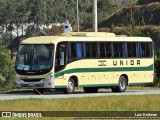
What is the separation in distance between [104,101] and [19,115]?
25.5 ft

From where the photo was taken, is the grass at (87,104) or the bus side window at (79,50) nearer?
the grass at (87,104)

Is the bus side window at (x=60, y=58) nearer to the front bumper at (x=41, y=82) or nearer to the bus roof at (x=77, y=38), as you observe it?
the bus roof at (x=77, y=38)

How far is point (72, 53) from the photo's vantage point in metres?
34.9

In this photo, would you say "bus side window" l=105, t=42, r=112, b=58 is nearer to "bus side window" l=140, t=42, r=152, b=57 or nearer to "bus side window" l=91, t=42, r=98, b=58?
"bus side window" l=91, t=42, r=98, b=58

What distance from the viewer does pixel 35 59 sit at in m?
34.2

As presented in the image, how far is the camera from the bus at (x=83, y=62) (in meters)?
34.2

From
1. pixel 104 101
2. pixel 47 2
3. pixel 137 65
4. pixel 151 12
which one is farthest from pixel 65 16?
pixel 104 101

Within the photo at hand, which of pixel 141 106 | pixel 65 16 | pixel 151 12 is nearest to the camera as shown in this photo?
pixel 141 106

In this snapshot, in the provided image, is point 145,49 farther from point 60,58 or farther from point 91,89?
point 60,58

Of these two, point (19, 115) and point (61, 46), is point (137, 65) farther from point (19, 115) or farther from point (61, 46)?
point (19, 115)

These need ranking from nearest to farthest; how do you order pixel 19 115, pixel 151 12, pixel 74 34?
pixel 19 115 < pixel 74 34 < pixel 151 12

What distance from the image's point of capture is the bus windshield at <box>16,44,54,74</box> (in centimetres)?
3403

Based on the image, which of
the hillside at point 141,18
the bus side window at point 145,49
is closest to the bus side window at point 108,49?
the bus side window at point 145,49

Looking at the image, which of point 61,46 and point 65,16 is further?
point 65,16
